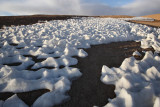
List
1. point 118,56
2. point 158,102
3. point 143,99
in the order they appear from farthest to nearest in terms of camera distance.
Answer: point 118,56 → point 143,99 → point 158,102

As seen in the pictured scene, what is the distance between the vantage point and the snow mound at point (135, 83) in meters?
1.76

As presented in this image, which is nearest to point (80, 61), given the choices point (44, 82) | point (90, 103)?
point (44, 82)

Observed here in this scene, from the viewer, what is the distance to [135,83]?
2.17 metres

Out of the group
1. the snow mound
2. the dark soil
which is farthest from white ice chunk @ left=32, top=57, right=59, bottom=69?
the snow mound

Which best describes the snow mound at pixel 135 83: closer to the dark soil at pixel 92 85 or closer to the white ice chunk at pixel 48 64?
the dark soil at pixel 92 85

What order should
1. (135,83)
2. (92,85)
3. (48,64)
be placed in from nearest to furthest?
1. (135,83)
2. (92,85)
3. (48,64)

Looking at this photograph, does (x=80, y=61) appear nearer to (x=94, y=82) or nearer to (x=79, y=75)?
(x=79, y=75)

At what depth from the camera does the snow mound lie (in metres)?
1.76

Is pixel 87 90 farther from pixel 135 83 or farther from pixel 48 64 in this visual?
pixel 48 64

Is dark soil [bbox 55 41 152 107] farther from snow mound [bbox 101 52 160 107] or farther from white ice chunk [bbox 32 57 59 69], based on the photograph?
white ice chunk [bbox 32 57 59 69]

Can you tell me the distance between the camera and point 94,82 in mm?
2484

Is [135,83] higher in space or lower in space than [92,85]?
higher

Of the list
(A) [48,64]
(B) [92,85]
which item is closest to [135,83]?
(B) [92,85]

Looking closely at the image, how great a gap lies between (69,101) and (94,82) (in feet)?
2.42
